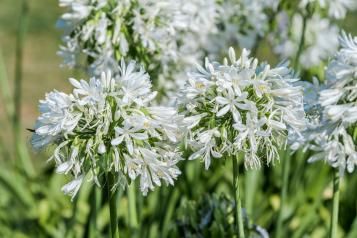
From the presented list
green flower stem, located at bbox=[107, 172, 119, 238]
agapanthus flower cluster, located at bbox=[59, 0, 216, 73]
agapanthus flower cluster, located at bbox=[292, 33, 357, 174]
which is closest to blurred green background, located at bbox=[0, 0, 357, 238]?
agapanthus flower cluster, located at bbox=[59, 0, 216, 73]

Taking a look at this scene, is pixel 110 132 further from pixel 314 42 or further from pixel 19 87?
pixel 314 42

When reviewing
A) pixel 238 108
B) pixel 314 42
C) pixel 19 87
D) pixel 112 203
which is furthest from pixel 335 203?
pixel 19 87

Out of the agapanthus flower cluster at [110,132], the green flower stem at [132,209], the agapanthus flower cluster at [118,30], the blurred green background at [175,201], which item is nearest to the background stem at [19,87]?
the blurred green background at [175,201]

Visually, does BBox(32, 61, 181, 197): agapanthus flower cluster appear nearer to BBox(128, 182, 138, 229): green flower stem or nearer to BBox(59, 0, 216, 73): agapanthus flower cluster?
BBox(59, 0, 216, 73): agapanthus flower cluster

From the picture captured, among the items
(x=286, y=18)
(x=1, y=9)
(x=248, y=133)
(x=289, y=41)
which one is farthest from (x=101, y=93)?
(x=1, y=9)

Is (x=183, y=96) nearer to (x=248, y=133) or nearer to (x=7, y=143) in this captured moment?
(x=248, y=133)

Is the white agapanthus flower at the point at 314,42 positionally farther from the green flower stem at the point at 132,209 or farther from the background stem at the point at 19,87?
the green flower stem at the point at 132,209
